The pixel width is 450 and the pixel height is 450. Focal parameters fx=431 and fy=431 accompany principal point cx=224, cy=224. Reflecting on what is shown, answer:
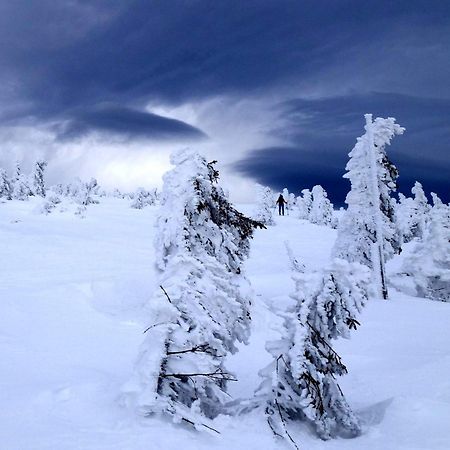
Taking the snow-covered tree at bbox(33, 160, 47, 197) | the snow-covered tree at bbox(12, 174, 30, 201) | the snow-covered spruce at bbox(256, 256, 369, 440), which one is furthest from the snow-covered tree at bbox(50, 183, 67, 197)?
the snow-covered spruce at bbox(256, 256, 369, 440)

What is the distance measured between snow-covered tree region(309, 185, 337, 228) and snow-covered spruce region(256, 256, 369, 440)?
58354 mm

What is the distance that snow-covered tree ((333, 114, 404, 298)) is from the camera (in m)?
22.2

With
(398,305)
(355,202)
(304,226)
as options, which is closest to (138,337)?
(398,305)

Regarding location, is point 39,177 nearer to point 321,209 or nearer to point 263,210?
point 263,210

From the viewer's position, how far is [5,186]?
53312 millimetres

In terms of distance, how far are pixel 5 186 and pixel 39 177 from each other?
35.7 feet

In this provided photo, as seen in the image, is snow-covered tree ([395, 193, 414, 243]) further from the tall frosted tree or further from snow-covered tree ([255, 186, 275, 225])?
snow-covered tree ([255, 186, 275, 225])

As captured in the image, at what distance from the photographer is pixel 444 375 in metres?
8.05

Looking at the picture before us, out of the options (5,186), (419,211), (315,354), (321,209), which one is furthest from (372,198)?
(5,186)

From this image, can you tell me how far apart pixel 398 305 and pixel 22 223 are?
25.5 metres

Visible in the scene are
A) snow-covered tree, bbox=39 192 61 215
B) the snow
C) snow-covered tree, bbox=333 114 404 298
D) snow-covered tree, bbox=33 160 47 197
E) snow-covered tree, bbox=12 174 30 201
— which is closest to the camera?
the snow

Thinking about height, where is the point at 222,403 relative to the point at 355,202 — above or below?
below

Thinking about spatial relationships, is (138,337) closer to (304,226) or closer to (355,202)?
(355,202)

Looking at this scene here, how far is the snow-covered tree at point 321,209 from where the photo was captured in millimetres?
64375
